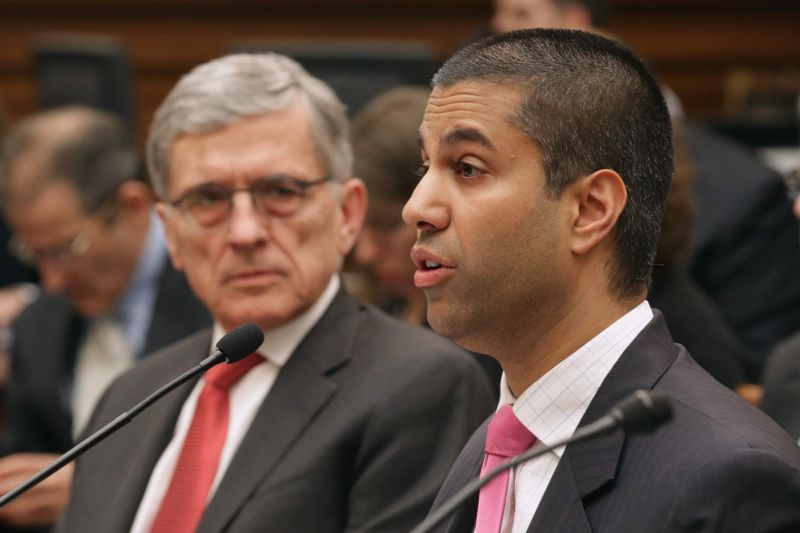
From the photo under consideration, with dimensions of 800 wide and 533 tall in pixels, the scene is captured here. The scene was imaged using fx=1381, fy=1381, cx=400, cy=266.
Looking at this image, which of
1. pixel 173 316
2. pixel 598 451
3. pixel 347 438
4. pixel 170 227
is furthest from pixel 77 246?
pixel 598 451

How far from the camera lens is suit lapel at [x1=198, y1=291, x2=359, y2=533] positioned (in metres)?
2.24

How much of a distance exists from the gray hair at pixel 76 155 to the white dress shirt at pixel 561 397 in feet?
7.98

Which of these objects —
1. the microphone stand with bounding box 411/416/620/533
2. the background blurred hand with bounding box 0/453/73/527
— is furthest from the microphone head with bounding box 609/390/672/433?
the background blurred hand with bounding box 0/453/73/527

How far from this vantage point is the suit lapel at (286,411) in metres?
2.24

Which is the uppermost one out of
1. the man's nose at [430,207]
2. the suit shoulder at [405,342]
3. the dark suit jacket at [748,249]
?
the man's nose at [430,207]

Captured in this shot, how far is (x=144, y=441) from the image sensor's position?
2502 millimetres

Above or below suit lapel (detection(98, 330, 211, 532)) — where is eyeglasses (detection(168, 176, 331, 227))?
above

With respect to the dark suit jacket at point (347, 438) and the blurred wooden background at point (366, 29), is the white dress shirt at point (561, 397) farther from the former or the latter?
the blurred wooden background at point (366, 29)

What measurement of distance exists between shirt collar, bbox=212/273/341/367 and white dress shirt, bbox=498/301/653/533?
769mm

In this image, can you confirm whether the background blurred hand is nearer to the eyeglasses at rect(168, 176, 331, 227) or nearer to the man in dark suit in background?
the eyeglasses at rect(168, 176, 331, 227)

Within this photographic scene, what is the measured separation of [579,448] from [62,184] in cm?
257

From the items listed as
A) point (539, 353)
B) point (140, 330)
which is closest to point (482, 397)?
point (539, 353)

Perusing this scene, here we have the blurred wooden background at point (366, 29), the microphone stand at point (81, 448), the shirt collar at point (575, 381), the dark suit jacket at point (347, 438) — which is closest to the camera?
the shirt collar at point (575, 381)

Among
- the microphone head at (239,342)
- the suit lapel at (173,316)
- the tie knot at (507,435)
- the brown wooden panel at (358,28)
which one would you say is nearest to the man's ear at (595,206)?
the tie knot at (507,435)
